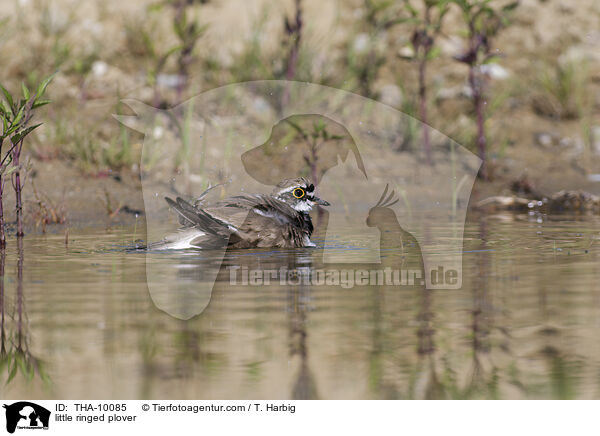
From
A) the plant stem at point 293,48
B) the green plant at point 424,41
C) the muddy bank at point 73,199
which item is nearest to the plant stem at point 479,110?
the green plant at point 424,41

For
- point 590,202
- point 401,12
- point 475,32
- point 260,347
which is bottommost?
point 260,347

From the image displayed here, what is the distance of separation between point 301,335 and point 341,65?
1003cm

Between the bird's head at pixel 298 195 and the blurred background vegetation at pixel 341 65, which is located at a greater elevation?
the blurred background vegetation at pixel 341 65

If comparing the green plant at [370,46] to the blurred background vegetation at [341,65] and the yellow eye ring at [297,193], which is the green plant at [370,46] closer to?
the blurred background vegetation at [341,65]

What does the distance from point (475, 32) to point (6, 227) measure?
5880 mm

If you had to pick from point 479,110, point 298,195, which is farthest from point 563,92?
point 298,195

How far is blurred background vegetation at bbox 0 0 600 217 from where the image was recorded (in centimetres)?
1186

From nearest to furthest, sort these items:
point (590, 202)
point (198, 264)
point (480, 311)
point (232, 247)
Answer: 1. point (480, 311)
2. point (198, 264)
3. point (232, 247)
4. point (590, 202)

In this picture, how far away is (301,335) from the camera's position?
462 centimetres

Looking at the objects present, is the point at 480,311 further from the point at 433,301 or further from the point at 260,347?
the point at 260,347

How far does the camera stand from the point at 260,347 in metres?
4.37

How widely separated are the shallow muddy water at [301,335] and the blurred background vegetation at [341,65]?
5219 millimetres

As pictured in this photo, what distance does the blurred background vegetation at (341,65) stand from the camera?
11.9 meters

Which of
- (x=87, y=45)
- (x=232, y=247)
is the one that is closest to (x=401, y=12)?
(x=87, y=45)
